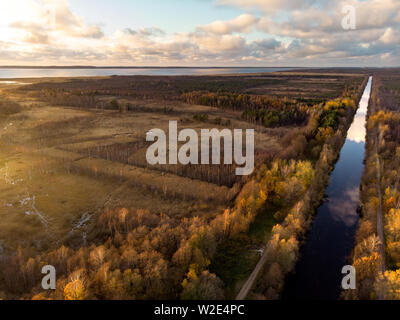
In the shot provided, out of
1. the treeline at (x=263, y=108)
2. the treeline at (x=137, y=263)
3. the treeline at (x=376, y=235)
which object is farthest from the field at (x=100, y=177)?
the treeline at (x=376, y=235)

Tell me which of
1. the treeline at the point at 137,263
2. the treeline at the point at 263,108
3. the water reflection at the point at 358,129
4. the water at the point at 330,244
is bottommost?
the water at the point at 330,244

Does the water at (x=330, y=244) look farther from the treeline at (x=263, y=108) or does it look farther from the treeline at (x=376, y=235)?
the treeline at (x=263, y=108)

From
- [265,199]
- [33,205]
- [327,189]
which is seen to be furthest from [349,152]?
[33,205]

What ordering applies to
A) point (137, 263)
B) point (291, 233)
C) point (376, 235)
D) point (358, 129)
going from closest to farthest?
point (137, 263)
point (291, 233)
point (376, 235)
point (358, 129)

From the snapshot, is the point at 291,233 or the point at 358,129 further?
the point at 358,129

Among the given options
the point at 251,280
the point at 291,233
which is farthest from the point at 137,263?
the point at 291,233

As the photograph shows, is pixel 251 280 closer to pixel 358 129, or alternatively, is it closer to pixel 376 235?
pixel 376 235

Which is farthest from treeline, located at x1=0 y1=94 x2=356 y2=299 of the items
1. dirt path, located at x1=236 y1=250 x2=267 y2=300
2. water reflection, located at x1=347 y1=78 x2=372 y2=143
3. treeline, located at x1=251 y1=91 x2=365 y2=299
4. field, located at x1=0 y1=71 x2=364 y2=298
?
water reflection, located at x1=347 y1=78 x2=372 y2=143

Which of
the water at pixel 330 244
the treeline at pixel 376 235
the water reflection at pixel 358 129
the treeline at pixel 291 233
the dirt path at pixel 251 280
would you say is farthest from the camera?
the water reflection at pixel 358 129
